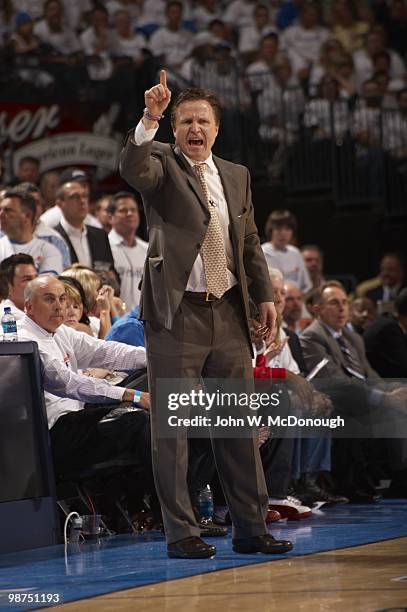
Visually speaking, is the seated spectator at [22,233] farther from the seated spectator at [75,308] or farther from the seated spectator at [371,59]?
the seated spectator at [371,59]

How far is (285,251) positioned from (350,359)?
8.51 feet

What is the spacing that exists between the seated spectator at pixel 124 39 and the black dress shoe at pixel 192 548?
30.3 ft

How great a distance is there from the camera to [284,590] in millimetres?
4598

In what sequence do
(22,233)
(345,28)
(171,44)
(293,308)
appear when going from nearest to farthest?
(22,233) → (293,308) → (171,44) → (345,28)

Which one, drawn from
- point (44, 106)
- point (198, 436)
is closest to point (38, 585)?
point (198, 436)

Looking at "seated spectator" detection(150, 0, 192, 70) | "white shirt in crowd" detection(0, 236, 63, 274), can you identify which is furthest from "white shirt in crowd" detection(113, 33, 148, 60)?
"white shirt in crowd" detection(0, 236, 63, 274)

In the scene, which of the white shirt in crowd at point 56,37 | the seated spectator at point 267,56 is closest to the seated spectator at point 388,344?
the white shirt in crowd at point 56,37

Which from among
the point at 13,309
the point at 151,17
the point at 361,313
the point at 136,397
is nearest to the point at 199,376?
the point at 136,397

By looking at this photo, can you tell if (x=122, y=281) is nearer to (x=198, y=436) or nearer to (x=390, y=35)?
(x=198, y=436)

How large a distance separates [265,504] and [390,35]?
38.3 feet

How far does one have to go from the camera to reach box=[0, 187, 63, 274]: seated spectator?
328 inches

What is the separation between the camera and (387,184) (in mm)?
14594

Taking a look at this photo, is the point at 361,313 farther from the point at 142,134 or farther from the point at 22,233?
the point at 142,134

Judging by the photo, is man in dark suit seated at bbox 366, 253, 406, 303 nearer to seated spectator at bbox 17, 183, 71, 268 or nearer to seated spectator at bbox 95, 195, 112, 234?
seated spectator at bbox 95, 195, 112, 234
